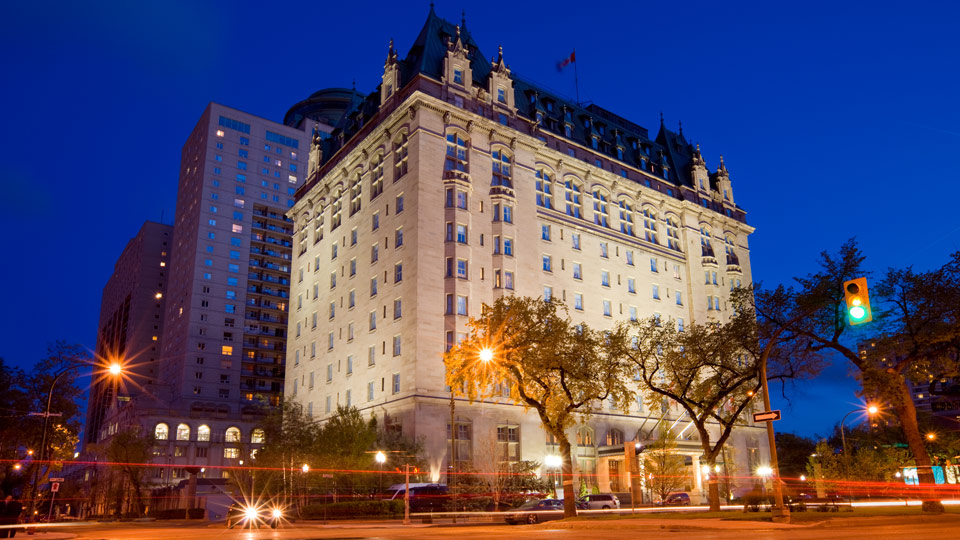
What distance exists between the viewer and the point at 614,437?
77750 millimetres

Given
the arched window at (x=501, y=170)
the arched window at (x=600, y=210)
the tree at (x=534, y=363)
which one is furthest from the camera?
the arched window at (x=600, y=210)

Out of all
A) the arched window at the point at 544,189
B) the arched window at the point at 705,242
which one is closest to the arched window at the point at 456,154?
the arched window at the point at 544,189

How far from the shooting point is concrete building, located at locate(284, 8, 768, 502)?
6756 centimetres

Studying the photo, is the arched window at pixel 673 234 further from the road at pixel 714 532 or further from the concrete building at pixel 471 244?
the road at pixel 714 532

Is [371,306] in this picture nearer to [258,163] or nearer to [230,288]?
[230,288]

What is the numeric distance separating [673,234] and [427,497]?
60.1m

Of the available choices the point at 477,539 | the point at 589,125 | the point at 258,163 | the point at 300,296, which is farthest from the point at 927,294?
the point at 258,163

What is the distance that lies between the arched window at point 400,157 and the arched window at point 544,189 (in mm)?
16391

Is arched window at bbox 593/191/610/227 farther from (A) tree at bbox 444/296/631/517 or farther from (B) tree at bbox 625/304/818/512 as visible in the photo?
(A) tree at bbox 444/296/631/517

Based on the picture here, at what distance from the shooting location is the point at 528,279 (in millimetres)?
74812

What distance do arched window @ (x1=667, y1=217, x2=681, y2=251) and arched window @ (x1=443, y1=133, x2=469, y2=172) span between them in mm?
33758

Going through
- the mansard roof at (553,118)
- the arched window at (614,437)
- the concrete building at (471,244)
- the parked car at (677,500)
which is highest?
the mansard roof at (553,118)

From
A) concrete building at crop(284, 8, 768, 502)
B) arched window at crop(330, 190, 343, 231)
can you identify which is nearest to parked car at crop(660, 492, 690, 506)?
concrete building at crop(284, 8, 768, 502)

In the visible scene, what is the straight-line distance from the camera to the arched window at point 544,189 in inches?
3226
